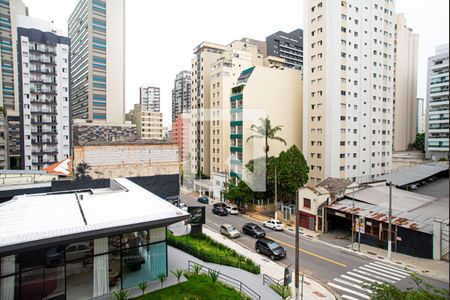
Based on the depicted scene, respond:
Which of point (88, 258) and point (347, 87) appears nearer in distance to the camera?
point (88, 258)

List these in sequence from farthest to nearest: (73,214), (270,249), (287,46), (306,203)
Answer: (287,46) → (306,203) → (270,249) → (73,214)

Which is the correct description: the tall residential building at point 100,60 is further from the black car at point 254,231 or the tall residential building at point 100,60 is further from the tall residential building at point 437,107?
the tall residential building at point 437,107

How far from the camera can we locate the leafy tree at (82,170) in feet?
97.2

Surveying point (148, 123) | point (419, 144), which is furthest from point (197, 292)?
point (148, 123)

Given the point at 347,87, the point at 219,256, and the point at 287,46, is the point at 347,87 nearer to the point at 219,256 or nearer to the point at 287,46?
the point at 219,256

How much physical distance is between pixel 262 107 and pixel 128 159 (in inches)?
999

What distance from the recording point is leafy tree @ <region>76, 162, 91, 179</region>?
29625 mm

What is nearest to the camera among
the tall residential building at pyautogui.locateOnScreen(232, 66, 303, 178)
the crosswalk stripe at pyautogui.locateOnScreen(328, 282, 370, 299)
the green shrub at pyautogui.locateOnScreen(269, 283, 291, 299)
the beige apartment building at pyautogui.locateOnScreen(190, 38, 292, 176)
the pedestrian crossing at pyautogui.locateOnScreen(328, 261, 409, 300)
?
the green shrub at pyautogui.locateOnScreen(269, 283, 291, 299)

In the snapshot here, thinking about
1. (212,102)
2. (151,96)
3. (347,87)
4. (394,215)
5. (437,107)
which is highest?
(151,96)

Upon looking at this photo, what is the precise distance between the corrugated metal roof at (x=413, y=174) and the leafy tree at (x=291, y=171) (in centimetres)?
1418

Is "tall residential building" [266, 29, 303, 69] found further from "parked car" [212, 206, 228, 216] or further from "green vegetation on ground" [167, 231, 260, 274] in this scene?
"green vegetation on ground" [167, 231, 260, 274]

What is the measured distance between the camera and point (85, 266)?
12.6 meters

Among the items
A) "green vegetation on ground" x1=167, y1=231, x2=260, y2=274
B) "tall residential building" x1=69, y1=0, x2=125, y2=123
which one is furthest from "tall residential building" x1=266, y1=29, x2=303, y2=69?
"green vegetation on ground" x1=167, y1=231, x2=260, y2=274

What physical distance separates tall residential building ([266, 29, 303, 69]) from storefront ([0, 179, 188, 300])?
86.0 metres
